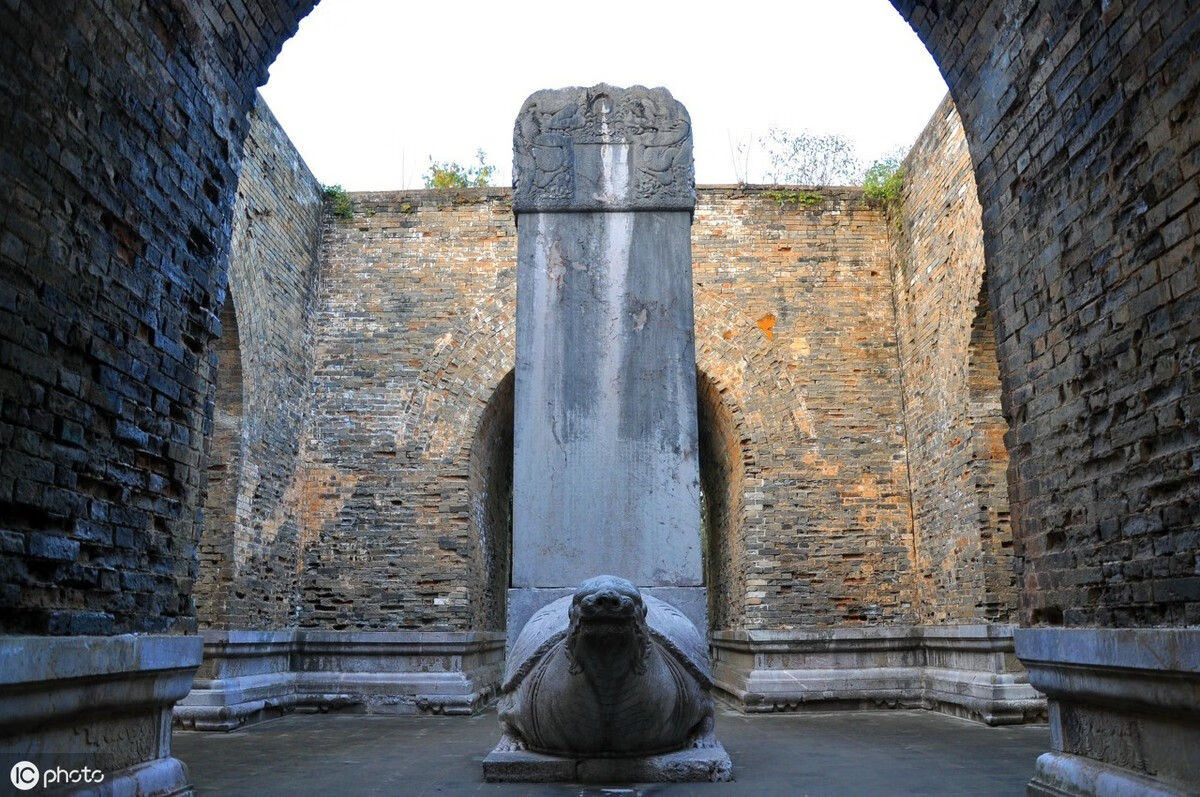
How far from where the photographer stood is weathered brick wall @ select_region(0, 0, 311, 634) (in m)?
3.03

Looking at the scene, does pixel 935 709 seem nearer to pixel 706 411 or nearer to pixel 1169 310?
pixel 706 411

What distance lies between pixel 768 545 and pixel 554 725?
5925mm

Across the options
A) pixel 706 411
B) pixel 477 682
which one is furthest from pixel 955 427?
pixel 477 682

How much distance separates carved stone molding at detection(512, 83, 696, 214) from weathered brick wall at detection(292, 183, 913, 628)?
15.1ft

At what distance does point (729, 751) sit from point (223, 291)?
4.15 meters

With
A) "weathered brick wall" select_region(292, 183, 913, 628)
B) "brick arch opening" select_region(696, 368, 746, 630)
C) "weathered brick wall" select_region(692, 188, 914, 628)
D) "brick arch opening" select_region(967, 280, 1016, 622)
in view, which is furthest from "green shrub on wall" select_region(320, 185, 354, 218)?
"brick arch opening" select_region(967, 280, 1016, 622)

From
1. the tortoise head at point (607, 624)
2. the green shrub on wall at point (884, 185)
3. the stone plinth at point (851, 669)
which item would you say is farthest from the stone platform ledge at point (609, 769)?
the green shrub on wall at point (884, 185)

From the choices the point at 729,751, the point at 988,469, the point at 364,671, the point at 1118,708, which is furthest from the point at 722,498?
the point at 1118,708

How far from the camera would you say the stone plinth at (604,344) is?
533 centimetres

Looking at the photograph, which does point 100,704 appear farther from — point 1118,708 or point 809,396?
point 809,396

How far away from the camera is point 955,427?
29.0ft

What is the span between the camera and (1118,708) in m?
3.33

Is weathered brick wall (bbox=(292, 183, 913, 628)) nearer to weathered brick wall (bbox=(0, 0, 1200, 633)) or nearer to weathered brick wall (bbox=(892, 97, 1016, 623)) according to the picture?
weathered brick wall (bbox=(892, 97, 1016, 623))

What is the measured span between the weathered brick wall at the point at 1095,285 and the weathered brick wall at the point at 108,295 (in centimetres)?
369
